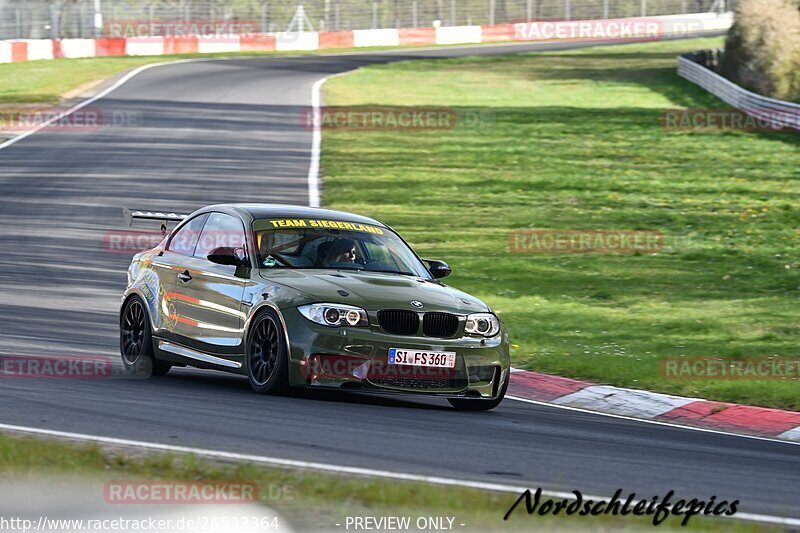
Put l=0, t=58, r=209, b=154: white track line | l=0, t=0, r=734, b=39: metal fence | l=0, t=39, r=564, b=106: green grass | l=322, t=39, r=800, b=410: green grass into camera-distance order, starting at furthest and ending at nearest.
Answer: l=0, t=0, r=734, b=39: metal fence
l=0, t=39, r=564, b=106: green grass
l=0, t=58, r=209, b=154: white track line
l=322, t=39, r=800, b=410: green grass

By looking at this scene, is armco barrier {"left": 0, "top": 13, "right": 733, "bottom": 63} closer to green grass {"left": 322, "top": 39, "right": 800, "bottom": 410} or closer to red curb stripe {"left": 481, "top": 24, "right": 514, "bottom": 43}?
red curb stripe {"left": 481, "top": 24, "right": 514, "bottom": 43}

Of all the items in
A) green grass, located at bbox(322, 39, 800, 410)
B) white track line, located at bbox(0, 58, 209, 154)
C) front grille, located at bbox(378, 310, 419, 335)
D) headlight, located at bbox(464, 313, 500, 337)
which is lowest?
green grass, located at bbox(322, 39, 800, 410)

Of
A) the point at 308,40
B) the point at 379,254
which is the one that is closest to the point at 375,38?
the point at 308,40

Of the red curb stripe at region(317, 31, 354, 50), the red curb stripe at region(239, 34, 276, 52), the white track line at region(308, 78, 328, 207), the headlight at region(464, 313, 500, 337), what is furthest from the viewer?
the red curb stripe at region(317, 31, 354, 50)

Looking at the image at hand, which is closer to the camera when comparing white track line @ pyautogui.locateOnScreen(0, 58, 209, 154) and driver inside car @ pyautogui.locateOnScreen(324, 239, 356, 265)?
driver inside car @ pyautogui.locateOnScreen(324, 239, 356, 265)

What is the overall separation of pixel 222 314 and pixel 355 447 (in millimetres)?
3073

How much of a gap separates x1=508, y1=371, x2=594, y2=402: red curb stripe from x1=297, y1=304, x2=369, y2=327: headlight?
2.33 m

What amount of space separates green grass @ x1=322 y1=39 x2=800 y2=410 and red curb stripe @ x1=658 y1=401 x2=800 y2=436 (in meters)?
0.44

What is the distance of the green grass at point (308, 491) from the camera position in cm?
616

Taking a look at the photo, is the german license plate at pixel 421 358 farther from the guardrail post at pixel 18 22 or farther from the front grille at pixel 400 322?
the guardrail post at pixel 18 22

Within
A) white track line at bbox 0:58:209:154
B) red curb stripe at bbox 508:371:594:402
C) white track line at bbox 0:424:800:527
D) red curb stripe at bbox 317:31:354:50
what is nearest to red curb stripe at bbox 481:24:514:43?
red curb stripe at bbox 317:31:354:50

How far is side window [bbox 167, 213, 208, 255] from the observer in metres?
11.8

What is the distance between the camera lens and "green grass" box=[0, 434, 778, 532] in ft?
20.2

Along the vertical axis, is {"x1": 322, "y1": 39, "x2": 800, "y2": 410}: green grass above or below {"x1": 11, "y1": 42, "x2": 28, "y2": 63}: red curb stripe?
below
